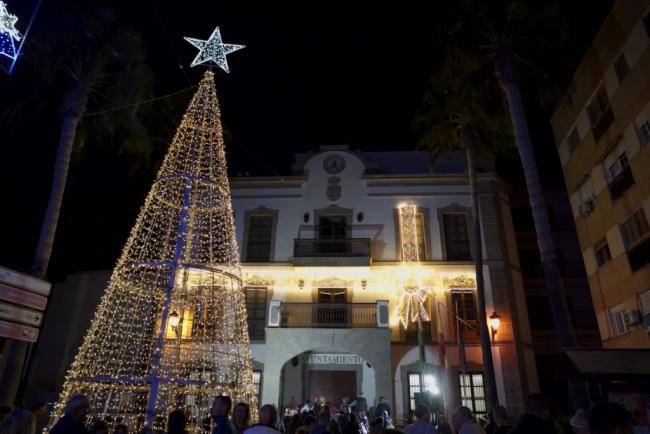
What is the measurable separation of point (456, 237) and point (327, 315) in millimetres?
6586

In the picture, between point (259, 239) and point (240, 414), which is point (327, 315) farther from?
point (240, 414)

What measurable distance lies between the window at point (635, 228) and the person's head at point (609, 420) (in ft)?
38.5

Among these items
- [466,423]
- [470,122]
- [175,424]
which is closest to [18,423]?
[175,424]

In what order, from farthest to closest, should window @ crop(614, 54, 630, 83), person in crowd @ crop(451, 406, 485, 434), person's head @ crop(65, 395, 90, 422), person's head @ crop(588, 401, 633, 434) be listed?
window @ crop(614, 54, 630, 83) < person in crowd @ crop(451, 406, 485, 434) < person's head @ crop(65, 395, 90, 422) < person's head @ crop(588, 401, 633, 434)

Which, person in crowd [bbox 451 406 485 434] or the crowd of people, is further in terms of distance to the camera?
person in crowd [bbox 451 406 485 434]

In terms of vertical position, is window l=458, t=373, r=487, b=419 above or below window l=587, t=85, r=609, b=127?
below

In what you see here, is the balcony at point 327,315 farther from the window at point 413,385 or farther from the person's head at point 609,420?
the person's head at point 609,420

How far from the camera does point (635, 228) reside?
1255 cm

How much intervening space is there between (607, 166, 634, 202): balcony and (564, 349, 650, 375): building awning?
23.8 feet

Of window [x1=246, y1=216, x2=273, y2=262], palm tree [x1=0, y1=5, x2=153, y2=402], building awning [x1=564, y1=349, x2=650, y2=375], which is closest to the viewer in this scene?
building awning [x1=564, y1=349, x2=650, y2=375]

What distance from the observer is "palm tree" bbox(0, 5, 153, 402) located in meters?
11.3

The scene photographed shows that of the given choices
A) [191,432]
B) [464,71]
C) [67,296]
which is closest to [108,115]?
[67,296]

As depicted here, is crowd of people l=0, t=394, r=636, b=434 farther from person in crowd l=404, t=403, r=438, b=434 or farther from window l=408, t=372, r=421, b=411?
window l=408, t=372, r=421, b=411

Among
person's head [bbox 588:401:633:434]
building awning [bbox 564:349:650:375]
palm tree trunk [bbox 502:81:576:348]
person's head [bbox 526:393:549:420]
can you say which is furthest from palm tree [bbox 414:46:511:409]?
person's head [bbox 588:401:633:434]
